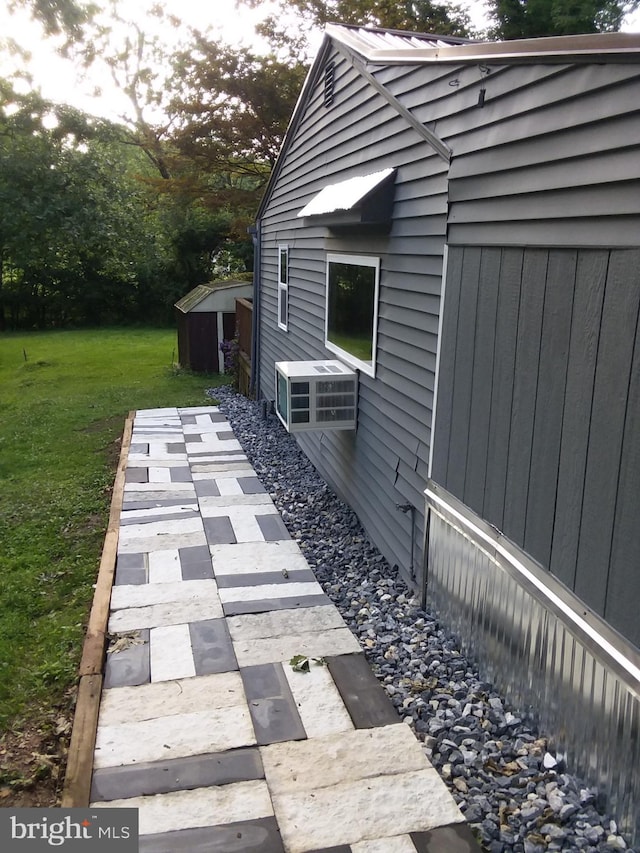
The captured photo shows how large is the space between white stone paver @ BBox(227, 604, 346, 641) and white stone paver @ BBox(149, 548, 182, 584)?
2.39ft

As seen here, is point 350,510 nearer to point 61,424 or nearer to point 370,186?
point 370,186

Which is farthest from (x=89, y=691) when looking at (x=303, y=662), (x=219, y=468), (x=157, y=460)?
(x=157, y=460)

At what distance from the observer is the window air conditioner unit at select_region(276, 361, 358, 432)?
17.5 feet

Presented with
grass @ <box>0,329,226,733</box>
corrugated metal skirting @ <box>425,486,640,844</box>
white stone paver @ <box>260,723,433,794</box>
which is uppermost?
corrugated metal skirting @ <box>425,486,640,844</box>

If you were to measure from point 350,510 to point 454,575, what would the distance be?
225cm

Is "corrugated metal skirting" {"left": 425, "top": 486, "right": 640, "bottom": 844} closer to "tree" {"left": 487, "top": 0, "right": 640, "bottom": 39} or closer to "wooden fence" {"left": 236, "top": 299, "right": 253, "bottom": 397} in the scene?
"wooden fence" {"left": 236, "top": 299, "right": 253, "bottom": 397}

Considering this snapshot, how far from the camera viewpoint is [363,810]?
2.54 metres

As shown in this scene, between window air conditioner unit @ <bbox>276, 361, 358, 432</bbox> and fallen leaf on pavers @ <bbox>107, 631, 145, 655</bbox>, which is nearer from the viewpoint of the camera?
fallen leaf on pavers @ <bbox>107, 631, 145, 655</bbox>

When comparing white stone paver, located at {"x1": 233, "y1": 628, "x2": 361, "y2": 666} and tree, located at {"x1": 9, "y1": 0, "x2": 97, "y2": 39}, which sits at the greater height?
tree, located at {"x1": 9, "y1": 0, "x2": 97, "y2": 39}

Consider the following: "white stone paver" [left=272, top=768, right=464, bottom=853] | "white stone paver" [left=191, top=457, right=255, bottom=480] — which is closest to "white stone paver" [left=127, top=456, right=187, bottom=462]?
"white stone paver" [left=191, top=457, right=255, bottom=480]

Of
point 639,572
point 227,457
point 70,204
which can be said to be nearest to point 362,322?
point 227,457

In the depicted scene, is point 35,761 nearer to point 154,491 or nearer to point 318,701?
point 318,701

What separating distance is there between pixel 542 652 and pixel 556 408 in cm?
105

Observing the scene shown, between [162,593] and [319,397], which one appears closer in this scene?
[162,593]
